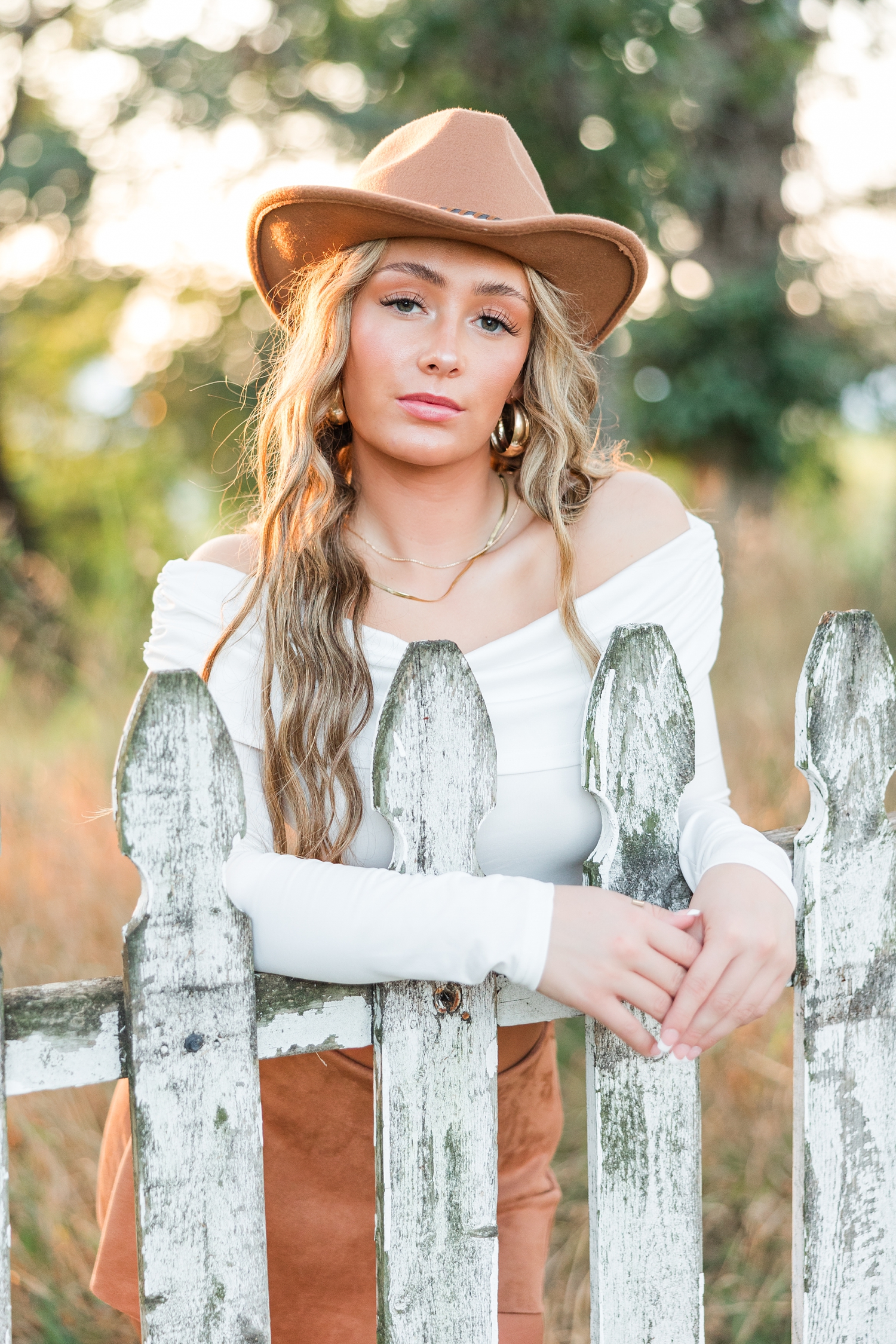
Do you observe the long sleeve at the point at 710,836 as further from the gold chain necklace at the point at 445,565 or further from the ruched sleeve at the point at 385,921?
the gold chain necklace at the point at 445,565

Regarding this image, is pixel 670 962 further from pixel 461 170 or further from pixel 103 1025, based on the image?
pixel 461 170

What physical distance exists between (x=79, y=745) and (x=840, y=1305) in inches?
131

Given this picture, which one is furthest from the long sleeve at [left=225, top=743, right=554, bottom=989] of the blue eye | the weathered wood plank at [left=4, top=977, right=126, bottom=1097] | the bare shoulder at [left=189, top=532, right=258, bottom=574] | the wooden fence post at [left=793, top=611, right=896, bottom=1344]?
the blue eye

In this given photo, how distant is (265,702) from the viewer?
5.04 ft

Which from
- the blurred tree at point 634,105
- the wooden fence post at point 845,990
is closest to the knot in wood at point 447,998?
the wooden fence post at point 845,990

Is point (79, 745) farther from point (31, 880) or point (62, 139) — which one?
point (62, 139)

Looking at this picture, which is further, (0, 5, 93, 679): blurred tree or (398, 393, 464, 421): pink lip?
(0, 5, 93, 679): blurred tree

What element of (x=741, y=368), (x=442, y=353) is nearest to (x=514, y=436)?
(x=442, y=353)

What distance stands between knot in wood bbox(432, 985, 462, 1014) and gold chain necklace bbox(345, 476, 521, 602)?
2.05 feet

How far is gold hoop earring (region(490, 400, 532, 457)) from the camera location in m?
1.88

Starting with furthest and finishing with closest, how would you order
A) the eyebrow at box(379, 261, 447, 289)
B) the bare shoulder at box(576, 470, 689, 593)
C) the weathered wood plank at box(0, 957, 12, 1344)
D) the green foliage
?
the green foliage → the bare shoulder at box(576, 470, 689, 593) → the eyebrow at box(379, 261, 447, 289) → the weathered wood plank at box(0, 957, 12, 1344)

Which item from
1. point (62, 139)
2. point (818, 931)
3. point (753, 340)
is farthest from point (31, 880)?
point (753, 340)

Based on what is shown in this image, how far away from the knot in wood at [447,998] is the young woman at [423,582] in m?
0.18

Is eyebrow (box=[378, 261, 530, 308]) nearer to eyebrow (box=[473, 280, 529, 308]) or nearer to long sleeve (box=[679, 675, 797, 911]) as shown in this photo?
eyebrow (box=[473, 280, 529, 308])
